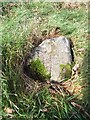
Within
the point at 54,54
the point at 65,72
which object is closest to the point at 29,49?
the point at 54,54

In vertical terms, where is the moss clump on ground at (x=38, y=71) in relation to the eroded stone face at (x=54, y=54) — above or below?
below

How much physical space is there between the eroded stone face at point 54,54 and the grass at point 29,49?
8 cm

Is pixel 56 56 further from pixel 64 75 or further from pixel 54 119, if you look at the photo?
pixel 54 119

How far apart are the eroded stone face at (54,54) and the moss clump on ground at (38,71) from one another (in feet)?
0.11

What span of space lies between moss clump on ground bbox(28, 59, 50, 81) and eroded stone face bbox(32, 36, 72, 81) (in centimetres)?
3

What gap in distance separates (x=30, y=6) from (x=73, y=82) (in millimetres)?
964

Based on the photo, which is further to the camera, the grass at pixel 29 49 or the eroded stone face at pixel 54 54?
the eroded stone face at pixel 54 54

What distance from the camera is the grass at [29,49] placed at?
248cm

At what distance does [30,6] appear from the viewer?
11.0 ft

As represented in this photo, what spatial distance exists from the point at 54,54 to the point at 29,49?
0.21 meters

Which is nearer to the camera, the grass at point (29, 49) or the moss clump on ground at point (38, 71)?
the grass at point (29, 49)

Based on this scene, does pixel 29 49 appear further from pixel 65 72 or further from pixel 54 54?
pixel 65 72

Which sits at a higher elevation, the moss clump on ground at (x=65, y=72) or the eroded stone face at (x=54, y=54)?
the eroded stone face at (x=54, y=54)

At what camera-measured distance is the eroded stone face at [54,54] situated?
2811mm
